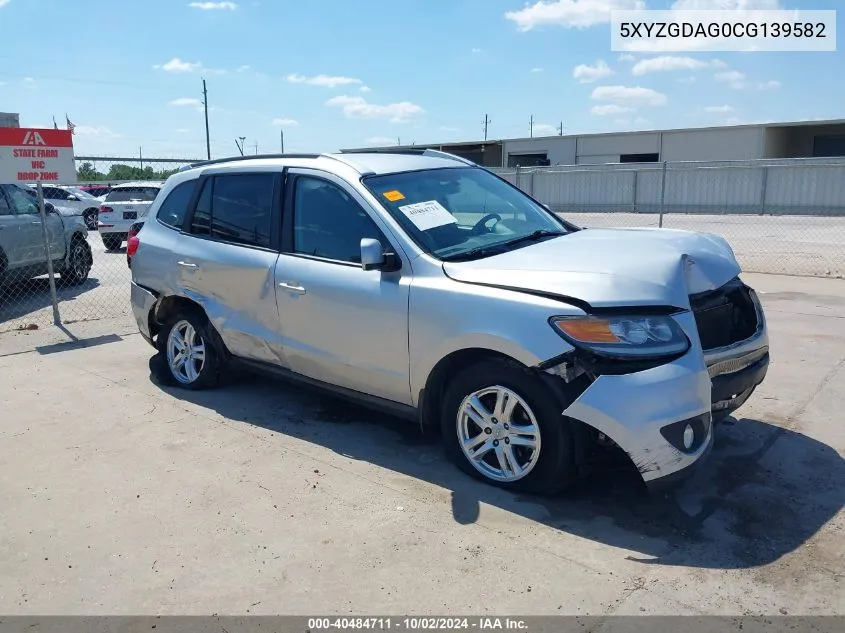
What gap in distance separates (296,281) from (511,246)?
1.43 m

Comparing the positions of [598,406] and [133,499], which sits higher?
[598,406]

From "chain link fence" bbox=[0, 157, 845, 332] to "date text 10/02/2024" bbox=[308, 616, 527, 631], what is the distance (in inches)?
277

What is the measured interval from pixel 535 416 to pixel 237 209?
2.86 m

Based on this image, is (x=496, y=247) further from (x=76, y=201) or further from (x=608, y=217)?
(x=76, y=201)

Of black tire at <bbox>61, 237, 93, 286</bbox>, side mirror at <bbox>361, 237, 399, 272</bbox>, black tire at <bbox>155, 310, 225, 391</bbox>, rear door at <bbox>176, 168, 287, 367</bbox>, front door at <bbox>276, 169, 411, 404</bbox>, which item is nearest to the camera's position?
side mirror at <bbox>361, 237, 399, 272</bbox>

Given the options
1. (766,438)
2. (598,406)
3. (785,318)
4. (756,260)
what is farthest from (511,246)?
(756,260)

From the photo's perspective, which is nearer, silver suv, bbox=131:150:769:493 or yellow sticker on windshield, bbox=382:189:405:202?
silver suv, bbox=131:150:769:493

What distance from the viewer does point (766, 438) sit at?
4.63 m

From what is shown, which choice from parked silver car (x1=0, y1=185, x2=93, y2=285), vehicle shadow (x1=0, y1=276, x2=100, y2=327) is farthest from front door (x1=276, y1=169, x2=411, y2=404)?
parked silver car (x1=0, y1=185, x2=93, y2=285)

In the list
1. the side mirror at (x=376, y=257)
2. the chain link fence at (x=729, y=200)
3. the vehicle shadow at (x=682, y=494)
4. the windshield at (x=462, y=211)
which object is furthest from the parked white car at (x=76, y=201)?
the side mirror at (x=376, y=257)

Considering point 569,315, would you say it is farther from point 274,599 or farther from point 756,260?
point 756,260

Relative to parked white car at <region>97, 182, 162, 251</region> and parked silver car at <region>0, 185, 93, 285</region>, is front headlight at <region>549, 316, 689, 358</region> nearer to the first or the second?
parked silver car at <region>0, 185, 93, 285</region>

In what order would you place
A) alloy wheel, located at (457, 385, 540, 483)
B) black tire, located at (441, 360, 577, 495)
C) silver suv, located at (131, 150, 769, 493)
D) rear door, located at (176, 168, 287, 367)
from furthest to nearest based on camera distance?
1. rear door, located at (176, 168, 287, 367)
2. alloy wheel, located at (457, 385, 540, 483)
3. black tire, located at (441, 360, 577, 495)
4. silver suv, located at (131, 150, 769, 493)

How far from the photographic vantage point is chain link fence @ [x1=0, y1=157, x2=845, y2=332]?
10117 millimetres
